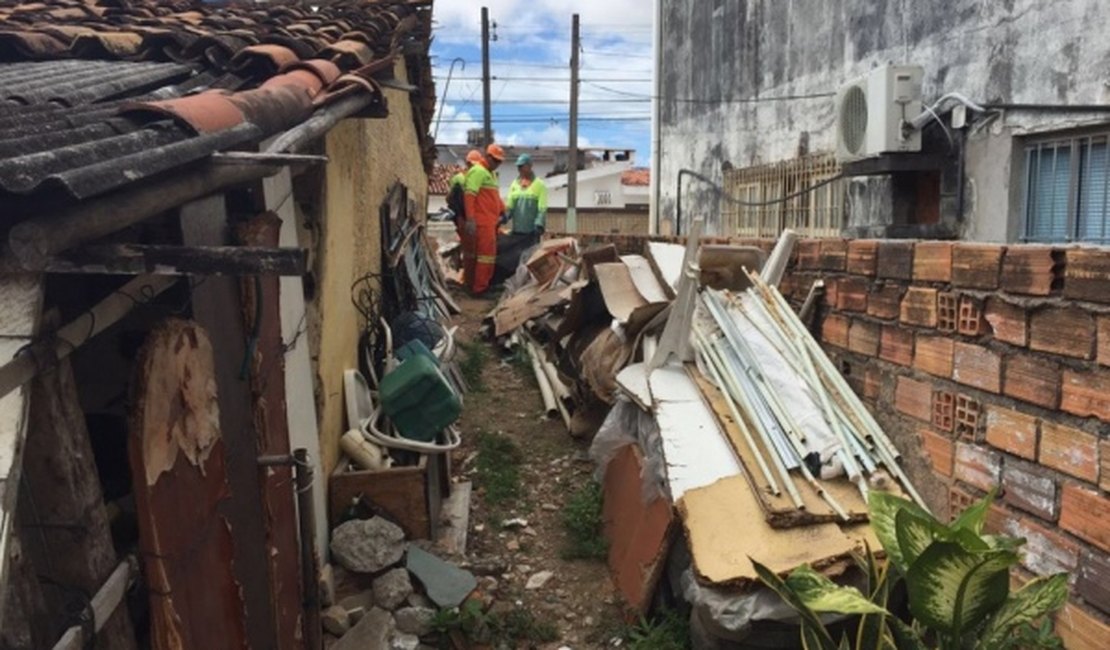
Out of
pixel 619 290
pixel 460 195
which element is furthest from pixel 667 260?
pixel 460 195

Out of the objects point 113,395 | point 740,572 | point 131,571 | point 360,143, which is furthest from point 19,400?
point 360,143

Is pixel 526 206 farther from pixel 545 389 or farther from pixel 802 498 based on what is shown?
pixel 802 498

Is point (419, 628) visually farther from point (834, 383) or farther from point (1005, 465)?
point (1005, 465)

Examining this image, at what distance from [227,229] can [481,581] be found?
2.32 metres

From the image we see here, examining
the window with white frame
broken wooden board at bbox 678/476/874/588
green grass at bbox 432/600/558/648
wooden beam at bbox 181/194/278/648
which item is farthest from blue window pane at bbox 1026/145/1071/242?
wooden beam at bbox 181/194/278/648

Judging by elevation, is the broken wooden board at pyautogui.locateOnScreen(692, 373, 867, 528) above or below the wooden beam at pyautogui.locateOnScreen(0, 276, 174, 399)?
below

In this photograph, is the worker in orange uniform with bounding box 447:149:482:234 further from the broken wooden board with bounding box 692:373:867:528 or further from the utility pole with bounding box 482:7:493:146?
the utility pole with bounding box 482:7:493:146

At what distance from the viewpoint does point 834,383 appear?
11.3 ft

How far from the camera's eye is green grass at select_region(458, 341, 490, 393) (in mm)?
7842

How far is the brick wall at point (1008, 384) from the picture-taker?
219 cm

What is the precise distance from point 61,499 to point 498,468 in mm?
4296

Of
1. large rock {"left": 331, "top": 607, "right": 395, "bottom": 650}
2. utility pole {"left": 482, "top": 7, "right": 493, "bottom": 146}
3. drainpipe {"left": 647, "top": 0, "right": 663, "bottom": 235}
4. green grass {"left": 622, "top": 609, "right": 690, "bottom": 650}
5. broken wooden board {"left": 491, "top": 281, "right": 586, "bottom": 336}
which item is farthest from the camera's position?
utility pole {"left": 482, "top": 7, "right": 493, "bottom": 146}

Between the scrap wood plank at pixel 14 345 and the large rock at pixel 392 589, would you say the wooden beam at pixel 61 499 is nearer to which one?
the scrap wood plank at pixel 14 345

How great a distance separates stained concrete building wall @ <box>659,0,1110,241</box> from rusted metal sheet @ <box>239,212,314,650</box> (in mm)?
5656
